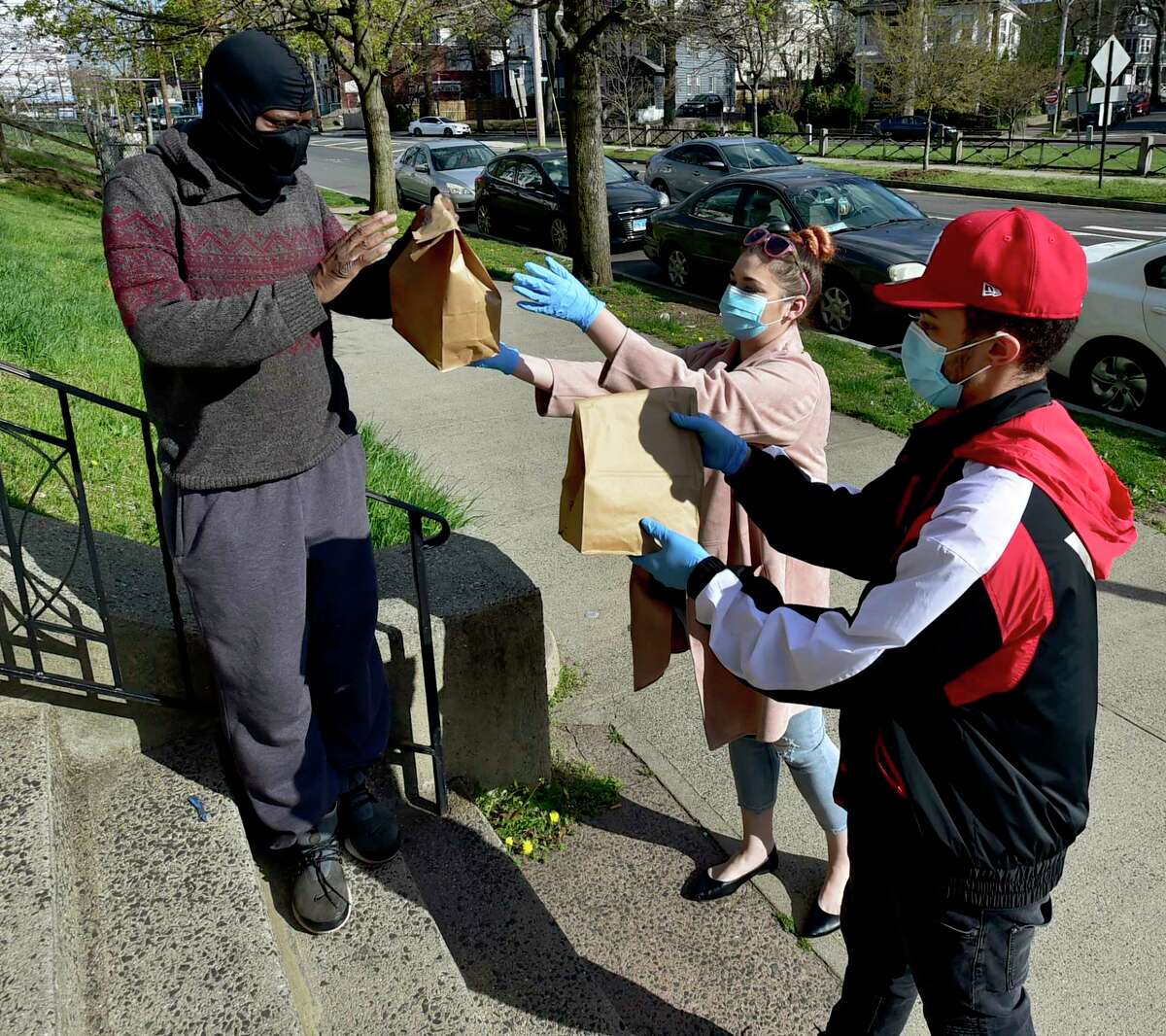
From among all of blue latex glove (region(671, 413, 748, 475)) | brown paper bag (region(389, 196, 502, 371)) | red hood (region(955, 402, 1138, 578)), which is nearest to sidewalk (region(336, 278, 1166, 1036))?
blue latex glove (region(671, 413, 748, 475))

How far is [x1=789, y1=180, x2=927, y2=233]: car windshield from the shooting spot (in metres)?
11.0

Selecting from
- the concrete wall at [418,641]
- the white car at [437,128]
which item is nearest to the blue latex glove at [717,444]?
the concrete wall at [418,641]

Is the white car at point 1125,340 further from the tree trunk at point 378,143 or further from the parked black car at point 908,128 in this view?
the parked black car at point 908,128

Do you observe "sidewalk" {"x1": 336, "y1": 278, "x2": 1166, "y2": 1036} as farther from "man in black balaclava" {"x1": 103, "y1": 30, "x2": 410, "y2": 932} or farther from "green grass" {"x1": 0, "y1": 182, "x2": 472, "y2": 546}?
"man in black balaclava" {"x1": 103, "y1": 30, "x2": 410, "y2": 932}

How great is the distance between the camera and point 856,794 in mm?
2039

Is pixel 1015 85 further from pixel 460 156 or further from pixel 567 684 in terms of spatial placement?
pixel 567 684

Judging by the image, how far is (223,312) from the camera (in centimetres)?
212

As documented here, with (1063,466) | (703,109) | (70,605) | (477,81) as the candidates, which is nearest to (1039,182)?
(1063,466)

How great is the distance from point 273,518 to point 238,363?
408 mm

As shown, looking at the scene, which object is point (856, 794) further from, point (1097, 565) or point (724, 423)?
point (724, 423)

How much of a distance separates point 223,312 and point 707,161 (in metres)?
16.9

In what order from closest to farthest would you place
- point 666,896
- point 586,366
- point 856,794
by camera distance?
1. point 856,794
2. point 586,366
3. point 666,896

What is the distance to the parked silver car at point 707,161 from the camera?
1750 centimetres

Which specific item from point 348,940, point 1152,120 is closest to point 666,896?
point 348,940
